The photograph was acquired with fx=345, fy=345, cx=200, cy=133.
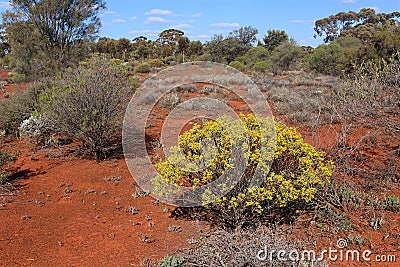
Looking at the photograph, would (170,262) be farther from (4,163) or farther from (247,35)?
(247,35)

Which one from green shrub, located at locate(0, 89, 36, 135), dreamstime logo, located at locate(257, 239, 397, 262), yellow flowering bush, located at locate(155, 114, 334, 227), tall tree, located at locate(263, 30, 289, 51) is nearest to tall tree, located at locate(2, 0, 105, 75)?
green shrub, located at locate(0, 89, 36, 135)

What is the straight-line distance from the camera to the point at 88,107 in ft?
23.3

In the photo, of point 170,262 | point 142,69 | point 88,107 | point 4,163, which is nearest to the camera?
point 170,262

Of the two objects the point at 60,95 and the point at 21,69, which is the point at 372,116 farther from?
the point at 21,69

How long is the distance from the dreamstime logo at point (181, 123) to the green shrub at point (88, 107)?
73cm

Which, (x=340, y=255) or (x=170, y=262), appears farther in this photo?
(x=340, y=255)

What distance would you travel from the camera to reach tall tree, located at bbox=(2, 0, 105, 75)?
1263 centimetres

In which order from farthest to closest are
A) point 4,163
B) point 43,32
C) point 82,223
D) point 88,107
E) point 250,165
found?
1. point 43,32
2. point 88,107
3. point 4,163
4. point 82,223
5. point 250,165

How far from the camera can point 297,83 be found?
1781 centimetres

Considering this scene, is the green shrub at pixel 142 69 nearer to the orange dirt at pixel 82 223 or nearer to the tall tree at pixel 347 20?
the orange dirt at pixel 82 223

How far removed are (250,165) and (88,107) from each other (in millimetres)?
4121

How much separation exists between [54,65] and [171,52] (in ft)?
94.8

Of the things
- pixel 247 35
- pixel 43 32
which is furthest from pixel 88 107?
pixel 247 35

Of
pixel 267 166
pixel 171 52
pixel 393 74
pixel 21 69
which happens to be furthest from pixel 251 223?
pixel 171 52
